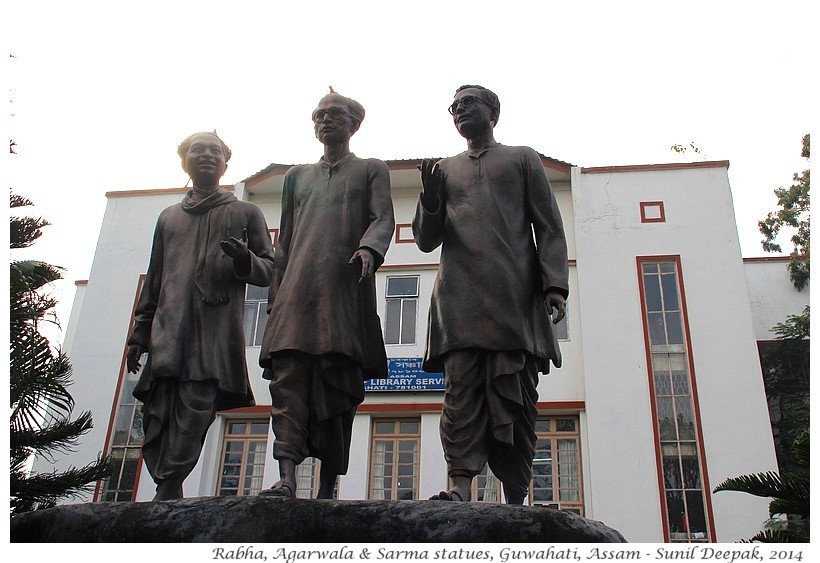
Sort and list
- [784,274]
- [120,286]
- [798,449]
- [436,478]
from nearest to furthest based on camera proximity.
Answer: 1. [798,449]
2. [436,478]
3. [120,286]
4. [784,274]

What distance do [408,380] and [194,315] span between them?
1029cm

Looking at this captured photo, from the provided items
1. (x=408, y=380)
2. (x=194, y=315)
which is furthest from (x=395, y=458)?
(x=194, y=315)

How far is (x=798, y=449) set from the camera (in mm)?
7270

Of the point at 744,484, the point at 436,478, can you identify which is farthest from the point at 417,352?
the point at 744,484

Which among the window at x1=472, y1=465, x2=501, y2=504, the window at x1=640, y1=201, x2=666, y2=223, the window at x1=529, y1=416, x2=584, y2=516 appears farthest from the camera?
the window at x1=640, y1=201, x2=666, y2=223

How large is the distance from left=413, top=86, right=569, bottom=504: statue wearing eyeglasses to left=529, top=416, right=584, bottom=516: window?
31.2ft

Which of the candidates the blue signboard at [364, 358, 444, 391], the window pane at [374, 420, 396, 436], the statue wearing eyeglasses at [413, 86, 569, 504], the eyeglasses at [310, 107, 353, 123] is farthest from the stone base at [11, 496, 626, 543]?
the window pane at [374, 420, 396, 436]

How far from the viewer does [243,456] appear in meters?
15.4

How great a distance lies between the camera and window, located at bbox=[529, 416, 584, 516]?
14125mm

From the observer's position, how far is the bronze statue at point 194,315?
16.2 ft

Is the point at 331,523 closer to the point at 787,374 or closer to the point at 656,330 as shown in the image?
the point at 656,330

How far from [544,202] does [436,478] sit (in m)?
10.0

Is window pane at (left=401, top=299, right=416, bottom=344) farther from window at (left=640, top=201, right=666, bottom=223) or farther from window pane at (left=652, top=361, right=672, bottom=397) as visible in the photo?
window at (left=640, top=201, right=666, bottom=223)

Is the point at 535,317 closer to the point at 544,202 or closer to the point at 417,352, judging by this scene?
the point at 544,202
